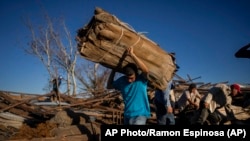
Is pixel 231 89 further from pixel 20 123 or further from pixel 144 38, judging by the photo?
pixel 20 123

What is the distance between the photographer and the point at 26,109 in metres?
9.20

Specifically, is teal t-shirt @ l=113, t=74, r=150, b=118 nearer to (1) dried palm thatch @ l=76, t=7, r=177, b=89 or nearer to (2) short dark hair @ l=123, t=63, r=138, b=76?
(2) short dark hair @ l=123, t=63, r=138, b=76

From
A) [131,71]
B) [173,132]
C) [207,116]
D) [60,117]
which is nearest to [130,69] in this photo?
[131,71]

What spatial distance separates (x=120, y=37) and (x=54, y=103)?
7061mm

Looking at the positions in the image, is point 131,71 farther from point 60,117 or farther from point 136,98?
point 60,117

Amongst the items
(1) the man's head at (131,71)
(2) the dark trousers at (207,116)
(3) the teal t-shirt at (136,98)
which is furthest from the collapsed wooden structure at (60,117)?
(1) the man's head at (131,71)

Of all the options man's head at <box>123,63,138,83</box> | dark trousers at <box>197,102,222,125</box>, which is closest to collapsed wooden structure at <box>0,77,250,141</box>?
dark trousers at <box>197,102,222,125</box>

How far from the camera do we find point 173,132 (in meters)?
4.12

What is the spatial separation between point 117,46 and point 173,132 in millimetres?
1758

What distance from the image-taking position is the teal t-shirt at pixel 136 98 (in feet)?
14.9

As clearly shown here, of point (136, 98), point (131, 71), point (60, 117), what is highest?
point (131, 71)

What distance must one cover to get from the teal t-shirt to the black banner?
1.20 feet

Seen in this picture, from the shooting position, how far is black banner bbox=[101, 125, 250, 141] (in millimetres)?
4086

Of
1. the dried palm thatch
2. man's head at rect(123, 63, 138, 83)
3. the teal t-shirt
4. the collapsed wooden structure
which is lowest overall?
the collapsed wooden structure
